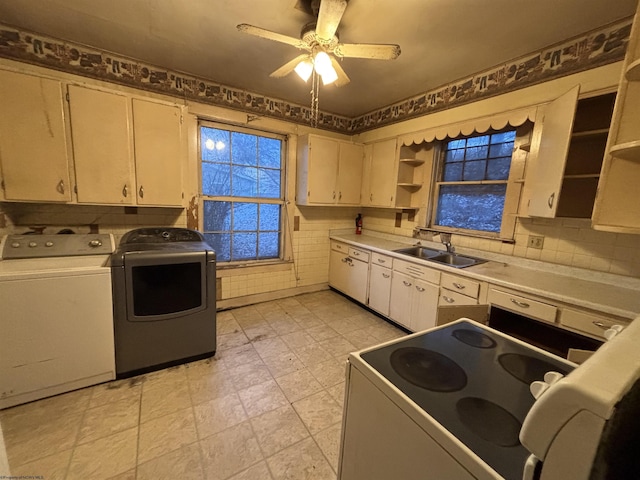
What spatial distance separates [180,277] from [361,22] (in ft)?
7.35

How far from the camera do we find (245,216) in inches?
132

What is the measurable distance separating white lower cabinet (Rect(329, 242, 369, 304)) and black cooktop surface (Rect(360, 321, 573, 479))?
210cm

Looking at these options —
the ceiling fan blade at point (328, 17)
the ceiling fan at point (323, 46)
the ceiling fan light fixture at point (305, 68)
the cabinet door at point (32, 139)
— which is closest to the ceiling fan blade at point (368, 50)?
the ceiling fan at point (323, 46)

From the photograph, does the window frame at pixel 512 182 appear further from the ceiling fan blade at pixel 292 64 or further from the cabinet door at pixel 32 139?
the cabinet door at pixel 32 139

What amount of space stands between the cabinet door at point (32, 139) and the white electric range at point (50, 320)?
380 mm

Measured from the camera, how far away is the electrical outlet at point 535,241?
225cm

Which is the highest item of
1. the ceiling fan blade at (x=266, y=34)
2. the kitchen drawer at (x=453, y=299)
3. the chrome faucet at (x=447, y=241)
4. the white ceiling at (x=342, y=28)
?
the white ceiling at (x=342, y=28)

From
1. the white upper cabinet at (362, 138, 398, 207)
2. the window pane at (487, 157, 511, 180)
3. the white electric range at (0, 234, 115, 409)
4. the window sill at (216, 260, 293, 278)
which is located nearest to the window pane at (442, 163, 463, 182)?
the window pane at (487, 157, 511, 180)

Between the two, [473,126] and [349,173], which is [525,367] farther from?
[349,173]

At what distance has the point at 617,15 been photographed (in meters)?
1.69

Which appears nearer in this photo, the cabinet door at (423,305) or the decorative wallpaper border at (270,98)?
the decorative wallpaper border at (270,98)

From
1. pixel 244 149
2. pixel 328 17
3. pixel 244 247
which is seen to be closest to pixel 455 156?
pixel 328 17

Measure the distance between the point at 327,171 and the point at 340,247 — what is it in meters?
1.03

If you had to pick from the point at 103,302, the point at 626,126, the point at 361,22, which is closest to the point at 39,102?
the point at 103,302
